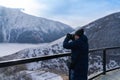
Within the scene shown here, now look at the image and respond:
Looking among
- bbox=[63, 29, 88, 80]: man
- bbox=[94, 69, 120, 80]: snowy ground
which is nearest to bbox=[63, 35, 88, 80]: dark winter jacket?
bbox=[63, 29, 88, 80]: man

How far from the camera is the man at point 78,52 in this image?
212 inches

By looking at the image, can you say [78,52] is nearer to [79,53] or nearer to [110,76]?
[79,53]

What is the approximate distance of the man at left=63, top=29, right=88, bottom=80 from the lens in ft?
17.7

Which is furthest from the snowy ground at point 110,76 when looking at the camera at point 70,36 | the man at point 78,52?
the camera at point 70,36

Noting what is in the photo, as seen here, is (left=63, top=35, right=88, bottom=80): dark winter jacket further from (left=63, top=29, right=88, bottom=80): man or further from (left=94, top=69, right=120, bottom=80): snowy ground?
(left=94, top=69, right=120, bottom=80): snowy ground

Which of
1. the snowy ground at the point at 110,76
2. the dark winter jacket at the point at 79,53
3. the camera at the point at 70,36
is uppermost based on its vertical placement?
the camera at the point at 70,36

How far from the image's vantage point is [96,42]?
153875mm

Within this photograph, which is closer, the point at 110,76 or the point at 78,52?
the point at 78,52

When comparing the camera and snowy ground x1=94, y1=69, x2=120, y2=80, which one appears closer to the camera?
the camera

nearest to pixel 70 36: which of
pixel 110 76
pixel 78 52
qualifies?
pixel 78 52

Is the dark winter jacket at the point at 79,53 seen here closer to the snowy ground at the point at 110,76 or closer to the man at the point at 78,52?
the man at the point at 78,52

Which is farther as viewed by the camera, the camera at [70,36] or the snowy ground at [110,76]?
the snowy ground at [110,76]

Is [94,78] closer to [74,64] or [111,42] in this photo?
[74,64]

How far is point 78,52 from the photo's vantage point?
17.9 feet
